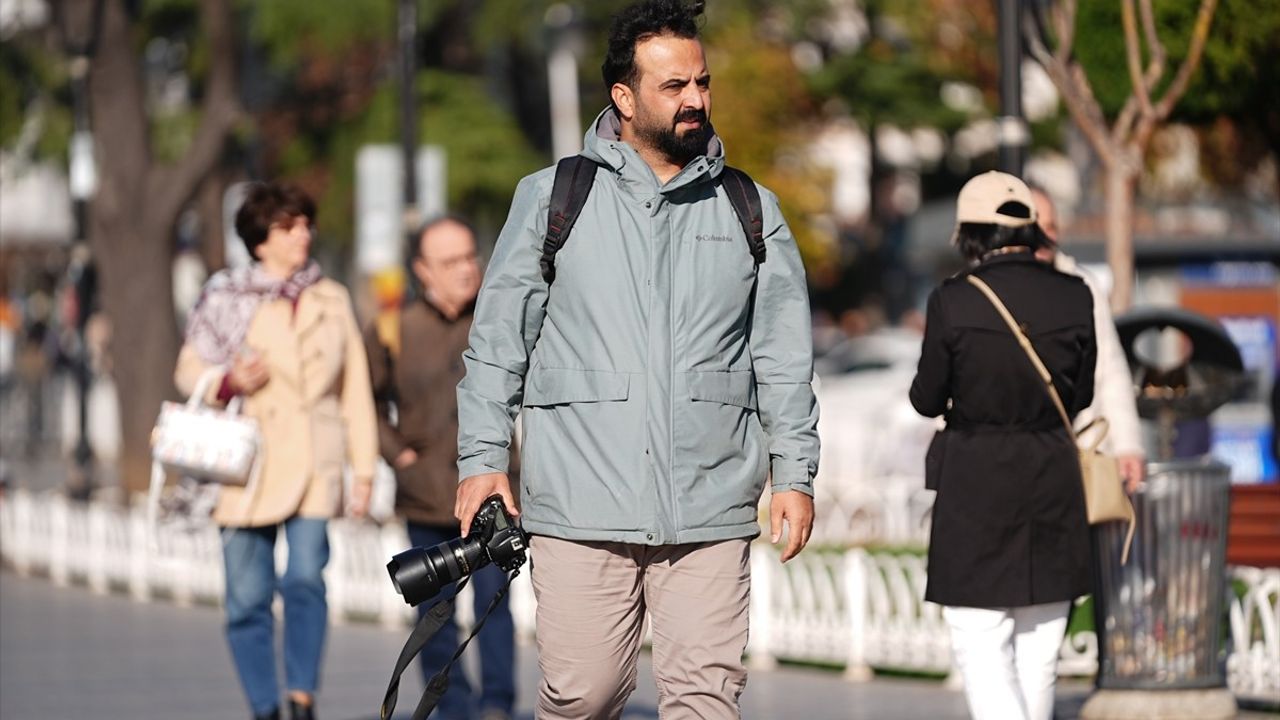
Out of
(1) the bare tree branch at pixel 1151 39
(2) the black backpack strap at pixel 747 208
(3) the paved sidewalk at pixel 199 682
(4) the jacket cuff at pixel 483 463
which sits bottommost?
(3) the paved sidewalk at pixel 199 682

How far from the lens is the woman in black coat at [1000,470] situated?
704cm

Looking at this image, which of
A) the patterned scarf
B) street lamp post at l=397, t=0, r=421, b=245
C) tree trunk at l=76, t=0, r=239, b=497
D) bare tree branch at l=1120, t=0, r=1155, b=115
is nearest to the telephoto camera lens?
A: the patterned scarf

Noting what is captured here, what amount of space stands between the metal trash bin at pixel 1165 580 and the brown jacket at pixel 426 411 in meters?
2.07

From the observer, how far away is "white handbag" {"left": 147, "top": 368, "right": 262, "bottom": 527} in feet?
27.9

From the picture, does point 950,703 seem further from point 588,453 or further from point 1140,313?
point 588,453

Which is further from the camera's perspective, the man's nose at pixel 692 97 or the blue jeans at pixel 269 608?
the blue jeans at pixel 269 608

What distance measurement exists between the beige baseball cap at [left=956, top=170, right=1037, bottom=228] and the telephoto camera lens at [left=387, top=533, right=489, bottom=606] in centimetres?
209

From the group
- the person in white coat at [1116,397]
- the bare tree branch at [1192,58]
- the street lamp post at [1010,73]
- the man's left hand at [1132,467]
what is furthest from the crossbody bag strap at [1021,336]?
the bare tree branch at [1192,58]

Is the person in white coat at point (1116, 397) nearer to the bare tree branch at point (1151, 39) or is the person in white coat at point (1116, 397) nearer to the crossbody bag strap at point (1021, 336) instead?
the crossbody bag strap at point (1021, 336)

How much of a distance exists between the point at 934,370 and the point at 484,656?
7.87ft

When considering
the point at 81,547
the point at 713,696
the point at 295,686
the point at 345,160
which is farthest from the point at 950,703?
the point at 345,160

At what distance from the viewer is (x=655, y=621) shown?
5809mm

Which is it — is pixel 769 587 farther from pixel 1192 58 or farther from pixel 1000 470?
pixel 1000 470

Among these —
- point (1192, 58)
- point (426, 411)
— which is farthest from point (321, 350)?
point (1192, 58)
